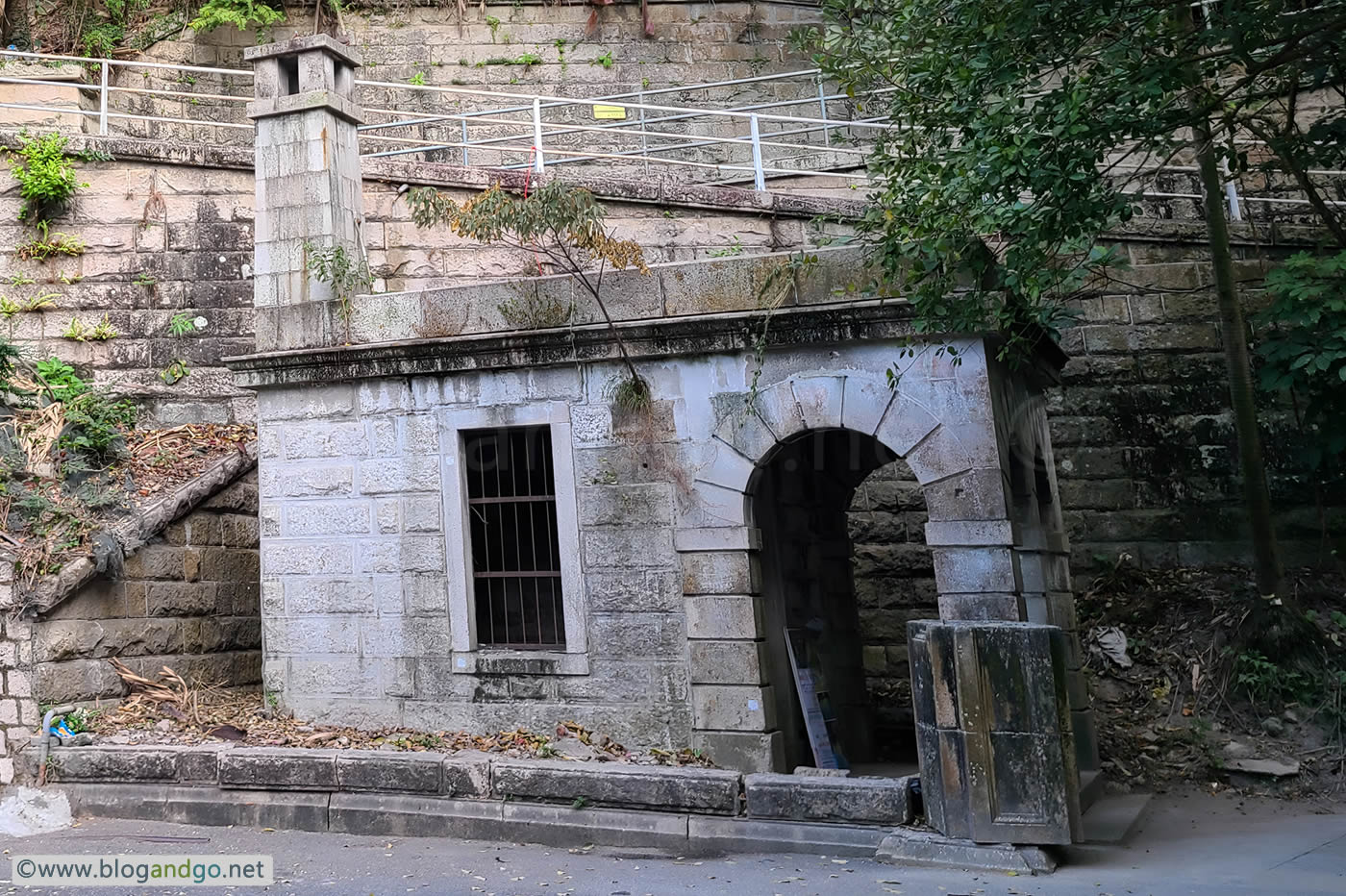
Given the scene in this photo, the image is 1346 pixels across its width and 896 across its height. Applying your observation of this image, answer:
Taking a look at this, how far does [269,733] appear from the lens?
8.28 metres

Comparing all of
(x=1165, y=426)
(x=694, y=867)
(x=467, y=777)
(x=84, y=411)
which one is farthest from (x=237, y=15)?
(x=694, y=867)

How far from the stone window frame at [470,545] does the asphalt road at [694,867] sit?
4.44 ft

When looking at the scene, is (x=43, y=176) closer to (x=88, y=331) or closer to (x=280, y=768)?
(x=88, y=331)

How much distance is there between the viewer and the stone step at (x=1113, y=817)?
23.6ft

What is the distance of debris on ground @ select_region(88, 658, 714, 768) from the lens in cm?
773

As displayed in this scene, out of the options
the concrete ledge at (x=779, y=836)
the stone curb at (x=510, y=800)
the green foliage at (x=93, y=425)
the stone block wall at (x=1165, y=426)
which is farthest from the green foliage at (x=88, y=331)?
the stone block wall at (x=1165, y=426)

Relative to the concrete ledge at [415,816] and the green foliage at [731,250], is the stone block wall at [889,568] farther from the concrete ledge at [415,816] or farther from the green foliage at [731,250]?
the concrete ledge at [415,816]

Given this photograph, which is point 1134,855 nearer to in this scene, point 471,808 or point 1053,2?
point 471,808

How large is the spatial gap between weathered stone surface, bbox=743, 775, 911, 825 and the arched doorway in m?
0.94

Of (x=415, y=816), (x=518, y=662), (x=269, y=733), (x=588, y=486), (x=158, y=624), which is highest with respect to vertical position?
(x=588, y=486)

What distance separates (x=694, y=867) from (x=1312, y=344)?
6973 millimetres

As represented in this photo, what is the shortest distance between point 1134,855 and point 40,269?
12.3 metres

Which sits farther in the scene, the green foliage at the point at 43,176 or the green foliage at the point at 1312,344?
the green foliage at the point at 43,176

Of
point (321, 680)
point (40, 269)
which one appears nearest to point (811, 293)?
point (321, 680)
